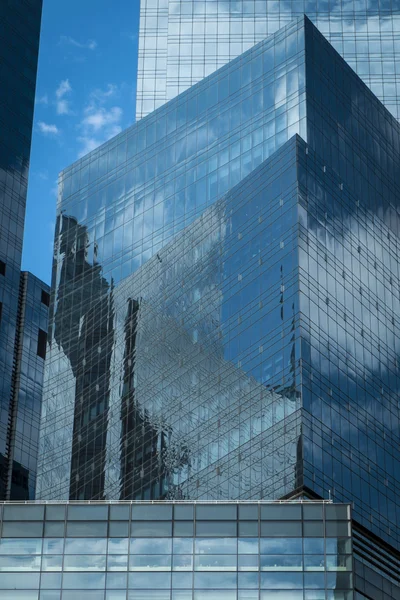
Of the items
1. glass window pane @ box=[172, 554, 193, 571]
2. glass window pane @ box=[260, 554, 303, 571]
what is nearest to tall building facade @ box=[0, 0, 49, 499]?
glass window pane @ box=[172, 554, 193, 571]

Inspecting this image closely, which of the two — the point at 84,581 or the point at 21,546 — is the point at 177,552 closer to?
the point at 84,581

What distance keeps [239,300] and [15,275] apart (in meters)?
64.1

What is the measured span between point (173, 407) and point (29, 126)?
69.5 m

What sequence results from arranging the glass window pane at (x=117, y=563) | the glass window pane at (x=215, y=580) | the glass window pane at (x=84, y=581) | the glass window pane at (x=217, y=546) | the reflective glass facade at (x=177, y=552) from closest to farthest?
the reflective glass facade at (x=177, y=552) → the glass window pane at (x=215, y=580) → the glass window pane at (x=84, y=581) → the glass window pane at (x=117, y=563) → the glass window pane at (x=217, y=546)

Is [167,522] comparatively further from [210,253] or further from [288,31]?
[288,31]

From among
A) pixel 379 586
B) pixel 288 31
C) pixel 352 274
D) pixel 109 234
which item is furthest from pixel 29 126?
pixel 379 586

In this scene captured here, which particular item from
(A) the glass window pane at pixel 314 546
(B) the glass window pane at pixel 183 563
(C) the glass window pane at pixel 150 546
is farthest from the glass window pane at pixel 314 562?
(C) the glass window pane at pixel 150 546

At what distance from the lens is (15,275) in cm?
18962

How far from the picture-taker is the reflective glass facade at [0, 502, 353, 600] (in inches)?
3479

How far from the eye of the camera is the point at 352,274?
450 feet

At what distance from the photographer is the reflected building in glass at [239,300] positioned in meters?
124

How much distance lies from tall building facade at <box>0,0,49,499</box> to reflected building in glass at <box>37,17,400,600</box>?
19762mm

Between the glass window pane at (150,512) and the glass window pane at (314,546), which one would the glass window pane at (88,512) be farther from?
the glass window pane at (314,546)

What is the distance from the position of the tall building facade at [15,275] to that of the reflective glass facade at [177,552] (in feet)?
294
